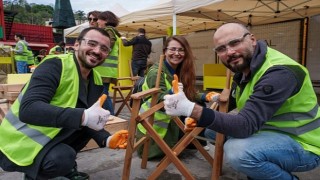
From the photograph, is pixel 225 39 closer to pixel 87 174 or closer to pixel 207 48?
pixel 87 174

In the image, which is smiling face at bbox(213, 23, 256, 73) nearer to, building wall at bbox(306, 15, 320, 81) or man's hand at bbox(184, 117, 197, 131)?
man's hand at bbox(184, 117, 197, 131)

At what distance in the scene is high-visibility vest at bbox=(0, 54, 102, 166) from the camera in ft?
5.29

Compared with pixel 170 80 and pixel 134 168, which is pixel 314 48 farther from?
pixel 134 168

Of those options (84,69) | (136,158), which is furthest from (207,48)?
(84,69)

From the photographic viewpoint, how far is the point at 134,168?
2.48 m

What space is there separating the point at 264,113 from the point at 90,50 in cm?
115

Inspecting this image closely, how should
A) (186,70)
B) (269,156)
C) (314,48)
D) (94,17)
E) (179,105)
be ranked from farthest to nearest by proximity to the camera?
(314,48), (94,17), (186,70), (269,156), (179,105)

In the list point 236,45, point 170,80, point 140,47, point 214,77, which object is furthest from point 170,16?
point 236,45

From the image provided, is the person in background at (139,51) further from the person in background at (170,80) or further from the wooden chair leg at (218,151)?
the wooden chair leg at (218,151)

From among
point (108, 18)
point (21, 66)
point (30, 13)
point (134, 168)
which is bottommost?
point (134, 168)

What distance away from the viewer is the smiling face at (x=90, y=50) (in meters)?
1.83

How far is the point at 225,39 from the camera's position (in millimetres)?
1666

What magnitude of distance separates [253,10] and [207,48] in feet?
10.2

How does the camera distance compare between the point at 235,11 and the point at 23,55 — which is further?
the point at 23,55
